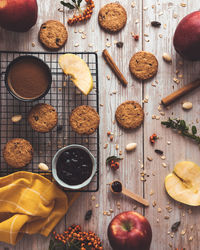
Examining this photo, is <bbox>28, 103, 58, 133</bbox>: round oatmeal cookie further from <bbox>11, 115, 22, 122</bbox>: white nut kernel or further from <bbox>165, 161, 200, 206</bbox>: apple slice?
<bbox>165, 161, 200, 206</bbox>: apple slice

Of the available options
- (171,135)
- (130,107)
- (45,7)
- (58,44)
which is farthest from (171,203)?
(45,7)

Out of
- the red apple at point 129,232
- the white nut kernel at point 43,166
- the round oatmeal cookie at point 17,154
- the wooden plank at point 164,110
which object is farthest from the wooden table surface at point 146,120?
the round oatmeal cookie at point 17,154

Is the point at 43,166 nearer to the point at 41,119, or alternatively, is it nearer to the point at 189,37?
the point at 41,119

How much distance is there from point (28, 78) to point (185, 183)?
966 mm

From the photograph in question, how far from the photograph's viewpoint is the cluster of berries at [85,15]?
5.23 ft

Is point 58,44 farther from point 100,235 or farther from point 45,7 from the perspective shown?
point 100,235

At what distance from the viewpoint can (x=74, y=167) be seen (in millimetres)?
1433

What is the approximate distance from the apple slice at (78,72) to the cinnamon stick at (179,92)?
43 centimetres

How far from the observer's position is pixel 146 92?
162 cm

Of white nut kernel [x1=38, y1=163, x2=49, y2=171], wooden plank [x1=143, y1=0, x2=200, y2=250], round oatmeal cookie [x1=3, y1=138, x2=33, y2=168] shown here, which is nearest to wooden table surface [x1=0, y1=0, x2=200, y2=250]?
wooden plank [x1=143, y1=0, x2=200, y2=250]

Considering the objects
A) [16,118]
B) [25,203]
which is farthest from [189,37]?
[25,203]

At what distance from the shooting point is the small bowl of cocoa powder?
1434 mm

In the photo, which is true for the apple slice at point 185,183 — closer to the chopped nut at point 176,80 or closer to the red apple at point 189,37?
the chopped nut at point 176,80

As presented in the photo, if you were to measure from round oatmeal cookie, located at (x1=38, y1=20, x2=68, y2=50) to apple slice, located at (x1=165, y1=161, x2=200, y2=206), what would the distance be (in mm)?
903
